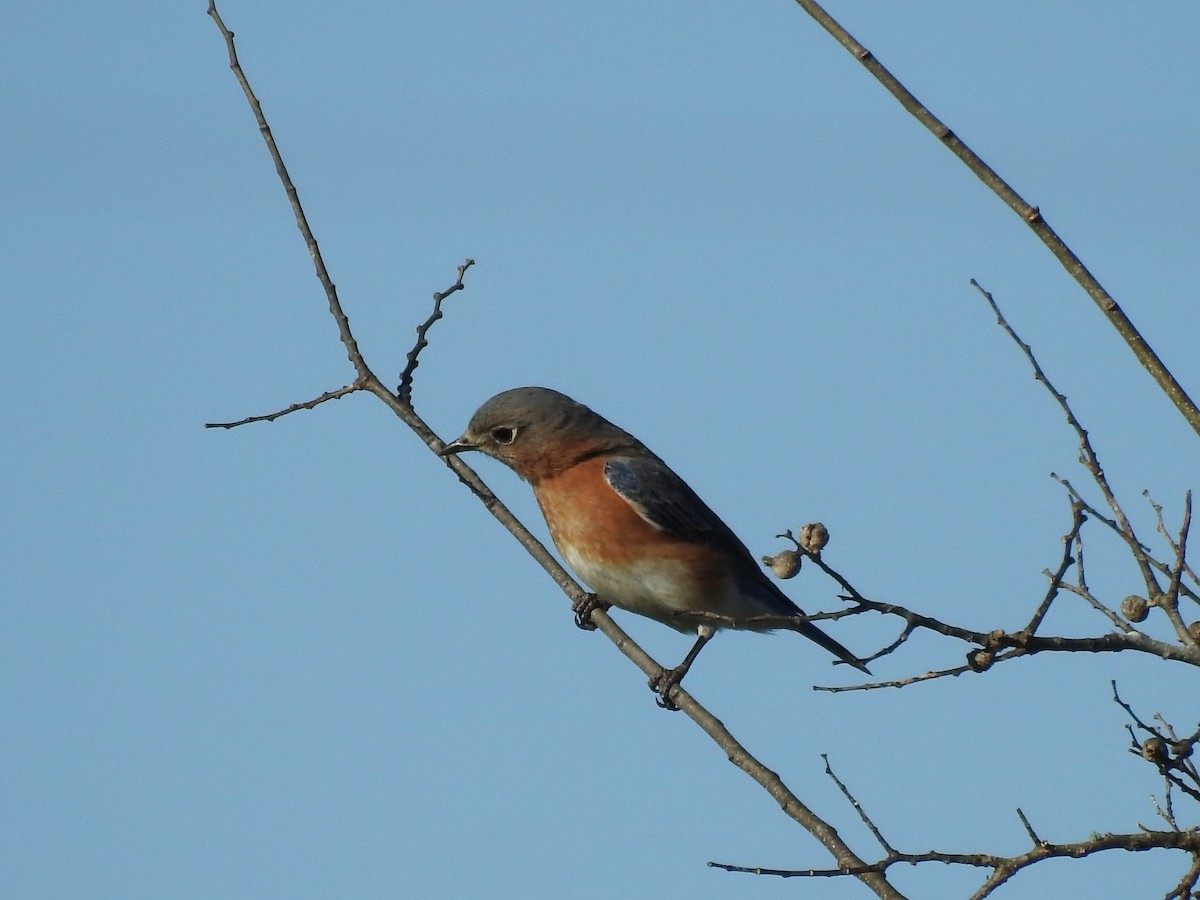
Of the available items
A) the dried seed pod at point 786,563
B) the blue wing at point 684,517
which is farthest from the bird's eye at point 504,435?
the dried seed pod at point 786,563

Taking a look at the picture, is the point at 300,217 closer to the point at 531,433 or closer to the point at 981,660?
the point at 531,433

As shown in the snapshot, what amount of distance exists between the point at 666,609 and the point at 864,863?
11.7 feet

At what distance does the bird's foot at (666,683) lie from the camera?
6.30m

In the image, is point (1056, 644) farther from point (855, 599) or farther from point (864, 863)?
point (864, 863)

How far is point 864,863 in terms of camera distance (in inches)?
150

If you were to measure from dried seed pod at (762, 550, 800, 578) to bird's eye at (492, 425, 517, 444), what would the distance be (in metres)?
3.73

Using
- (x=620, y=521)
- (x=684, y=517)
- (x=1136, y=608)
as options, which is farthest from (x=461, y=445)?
(x=1136, y=608)

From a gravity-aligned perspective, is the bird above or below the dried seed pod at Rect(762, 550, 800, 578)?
above

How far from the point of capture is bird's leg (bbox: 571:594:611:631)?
7.25 meters

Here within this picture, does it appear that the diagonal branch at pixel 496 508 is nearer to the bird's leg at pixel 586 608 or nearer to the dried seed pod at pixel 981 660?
the bird's leg at pixel 586 608

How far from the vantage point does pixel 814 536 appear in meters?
3.89

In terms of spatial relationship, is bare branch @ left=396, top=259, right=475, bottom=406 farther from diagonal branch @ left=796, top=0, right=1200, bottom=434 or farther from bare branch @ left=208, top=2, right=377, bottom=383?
diagonal branch @ left=796, top=0, right=1200, bottom=434

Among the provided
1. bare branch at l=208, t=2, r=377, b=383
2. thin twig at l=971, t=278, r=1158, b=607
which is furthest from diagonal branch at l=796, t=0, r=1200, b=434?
bare branch at l=208, t=2, r=377, b=383

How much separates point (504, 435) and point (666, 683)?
1813 millimetres
